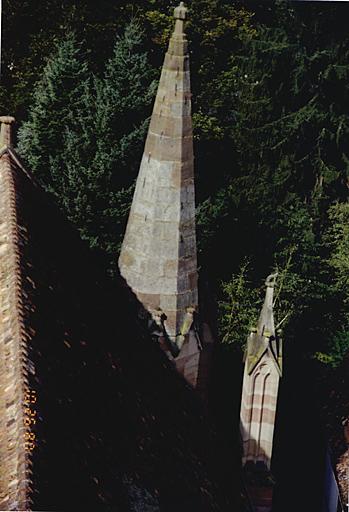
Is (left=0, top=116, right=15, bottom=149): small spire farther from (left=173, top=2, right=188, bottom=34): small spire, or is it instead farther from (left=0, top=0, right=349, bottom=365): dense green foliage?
(left=0, top=0, right=349, bottom=365): dense green foliage

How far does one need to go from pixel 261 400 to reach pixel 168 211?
3.57 m

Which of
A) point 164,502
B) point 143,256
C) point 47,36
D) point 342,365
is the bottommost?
point 342,365

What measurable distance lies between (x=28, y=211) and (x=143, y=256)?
1.68 meters

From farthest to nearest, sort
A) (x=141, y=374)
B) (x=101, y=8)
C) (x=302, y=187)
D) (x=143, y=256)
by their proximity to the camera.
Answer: (x=302, y=187)
(x=101, y=8)
(x=143, y=256)
(x=141, y=374)

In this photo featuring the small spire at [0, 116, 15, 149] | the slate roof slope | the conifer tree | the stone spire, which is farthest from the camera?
the conifer tree

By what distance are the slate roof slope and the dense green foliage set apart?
14.1m

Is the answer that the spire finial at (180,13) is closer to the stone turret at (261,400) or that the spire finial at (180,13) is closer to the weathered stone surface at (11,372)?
the weathered stone surface at (11,372)

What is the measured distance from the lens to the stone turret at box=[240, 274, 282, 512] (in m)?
13.2

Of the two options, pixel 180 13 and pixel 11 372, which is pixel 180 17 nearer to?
pixel 180 13

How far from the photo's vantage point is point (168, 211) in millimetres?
11773

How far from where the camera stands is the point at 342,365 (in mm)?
27547

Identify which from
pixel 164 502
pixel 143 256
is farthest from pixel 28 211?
pixel 164 502

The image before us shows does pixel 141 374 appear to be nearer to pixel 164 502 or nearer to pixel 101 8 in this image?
pixel 164 502
